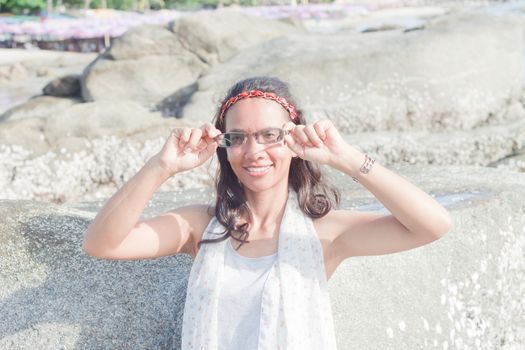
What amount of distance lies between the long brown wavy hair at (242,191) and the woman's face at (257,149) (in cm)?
6

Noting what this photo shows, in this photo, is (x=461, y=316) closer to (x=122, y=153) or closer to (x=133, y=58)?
(x=122, y=153)

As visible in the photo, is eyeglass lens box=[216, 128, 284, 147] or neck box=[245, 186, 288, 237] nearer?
eyeglass lens box=[216, 128, 284, 147]

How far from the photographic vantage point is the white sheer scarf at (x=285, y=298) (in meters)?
1.87

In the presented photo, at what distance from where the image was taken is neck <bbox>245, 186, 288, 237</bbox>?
204 cm

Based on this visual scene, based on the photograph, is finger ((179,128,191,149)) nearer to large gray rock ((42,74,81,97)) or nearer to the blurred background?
the blurred background

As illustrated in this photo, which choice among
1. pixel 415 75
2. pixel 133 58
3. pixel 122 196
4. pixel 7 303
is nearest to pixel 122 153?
pixel 415 75

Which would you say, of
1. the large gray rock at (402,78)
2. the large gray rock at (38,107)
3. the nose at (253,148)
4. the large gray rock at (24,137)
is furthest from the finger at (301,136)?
the large gray rock at (38,107)

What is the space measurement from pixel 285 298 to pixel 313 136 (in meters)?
0.39

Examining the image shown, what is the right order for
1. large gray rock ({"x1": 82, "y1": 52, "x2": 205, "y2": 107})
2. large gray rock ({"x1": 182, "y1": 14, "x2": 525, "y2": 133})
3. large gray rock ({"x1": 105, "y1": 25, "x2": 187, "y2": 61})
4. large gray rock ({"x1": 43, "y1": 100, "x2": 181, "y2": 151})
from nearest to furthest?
large gray rock ({"x1": 43, "y1": 100, "x2": 181, "y2": 151}) < large gray rock ({"x1": 182, "y1": 14, "x2": 525, "y2": 133}) < large gray rock ({"x1": 82, "y1": 52, "x2": 205, "y2": 107}) < large gray rock ({"x1": 105, "y1": 25, "x2": 187, "y2": 61})

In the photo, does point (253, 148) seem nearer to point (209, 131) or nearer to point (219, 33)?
point (209, 131)

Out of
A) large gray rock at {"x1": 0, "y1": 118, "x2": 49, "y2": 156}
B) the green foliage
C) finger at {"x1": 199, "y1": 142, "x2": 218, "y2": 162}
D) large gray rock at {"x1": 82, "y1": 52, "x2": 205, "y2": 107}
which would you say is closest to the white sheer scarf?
finger at {"x1": 199, "y1": 142, "x2": 218, "y2": 162}

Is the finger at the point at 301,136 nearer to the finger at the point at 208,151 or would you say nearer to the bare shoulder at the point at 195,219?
the finger at the point at 208,151

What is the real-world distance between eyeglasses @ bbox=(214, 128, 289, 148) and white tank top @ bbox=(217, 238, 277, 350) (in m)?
0.31

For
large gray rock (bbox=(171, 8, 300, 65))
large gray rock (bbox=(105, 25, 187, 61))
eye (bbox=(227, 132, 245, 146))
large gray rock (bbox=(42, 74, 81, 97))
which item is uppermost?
eye (bbox=(227, 132, 245, 146))
